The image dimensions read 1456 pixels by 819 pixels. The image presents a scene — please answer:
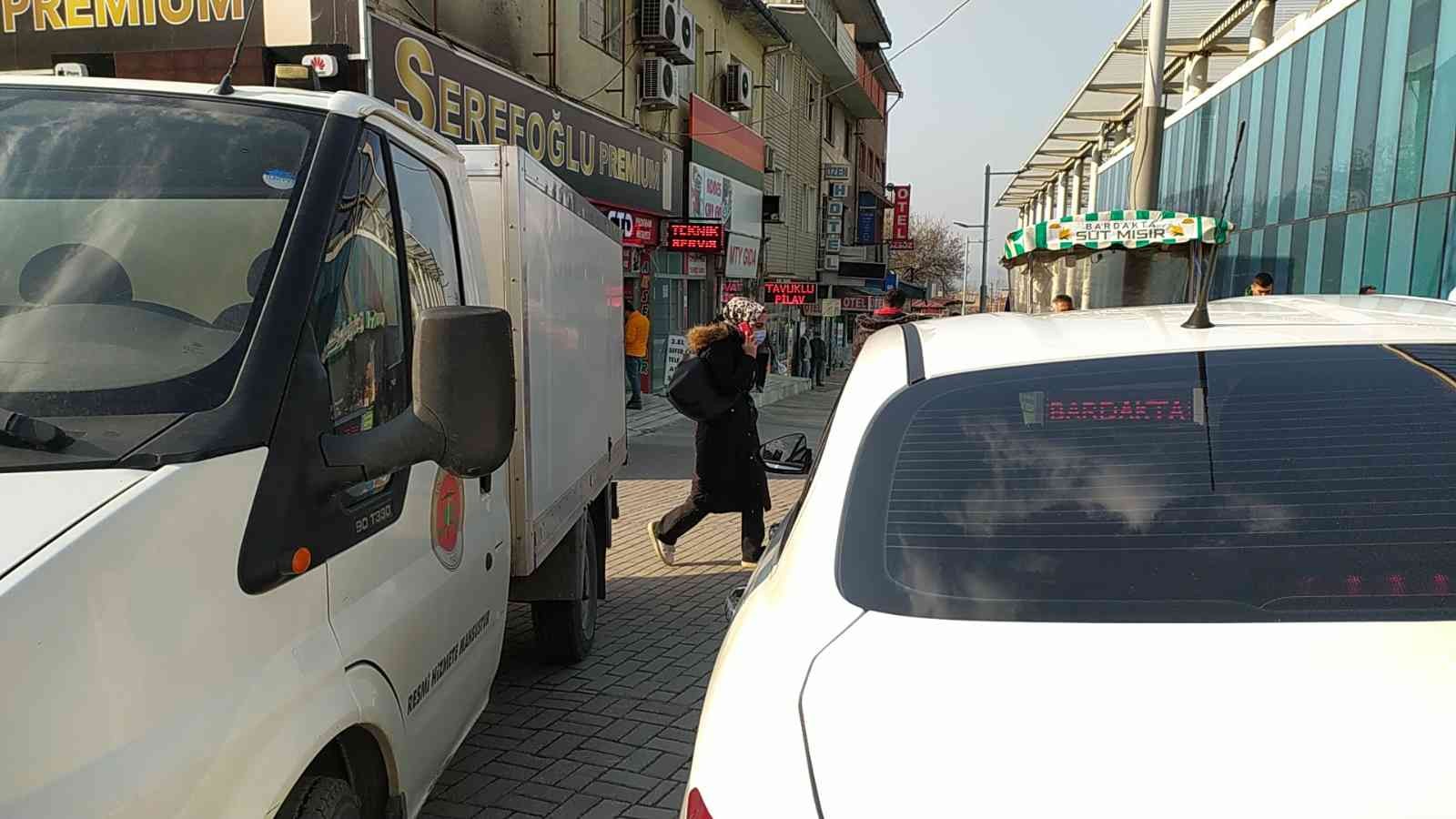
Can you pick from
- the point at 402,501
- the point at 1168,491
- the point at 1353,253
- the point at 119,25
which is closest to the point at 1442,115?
the point at 1353,253

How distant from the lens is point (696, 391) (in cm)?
669

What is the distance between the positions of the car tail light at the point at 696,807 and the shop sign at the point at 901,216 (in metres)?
54.7

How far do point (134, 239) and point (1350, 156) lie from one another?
1696 centimetres

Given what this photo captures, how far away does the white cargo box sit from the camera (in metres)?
3.87

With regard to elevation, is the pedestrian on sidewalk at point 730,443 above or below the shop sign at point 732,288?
below

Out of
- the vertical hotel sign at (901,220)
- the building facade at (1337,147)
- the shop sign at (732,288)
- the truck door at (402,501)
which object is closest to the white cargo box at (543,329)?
the truck door at (402,501)

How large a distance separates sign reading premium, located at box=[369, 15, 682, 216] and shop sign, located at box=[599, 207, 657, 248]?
0.23 metres

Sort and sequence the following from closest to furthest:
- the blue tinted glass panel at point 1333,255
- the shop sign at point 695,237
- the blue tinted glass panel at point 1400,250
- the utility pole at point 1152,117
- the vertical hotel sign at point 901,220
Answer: the blue tinted glass panel at point 1400,250, the utility pole at point 1152,117, the blue tinted glass panel at point 1333,255, the shop sign at point 695,237, the vertical hotel sign at point 901,220

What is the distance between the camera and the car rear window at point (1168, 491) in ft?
Answer: 5.23

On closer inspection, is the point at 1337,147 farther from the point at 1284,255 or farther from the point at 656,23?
the point at 656,23

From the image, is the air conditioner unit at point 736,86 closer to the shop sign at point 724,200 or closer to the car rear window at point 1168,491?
the shop sign at point 724,200

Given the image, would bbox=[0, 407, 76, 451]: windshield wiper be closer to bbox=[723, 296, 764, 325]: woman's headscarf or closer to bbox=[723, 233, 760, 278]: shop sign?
bbox=[723, 296, 764, 325]: woman's headscarf

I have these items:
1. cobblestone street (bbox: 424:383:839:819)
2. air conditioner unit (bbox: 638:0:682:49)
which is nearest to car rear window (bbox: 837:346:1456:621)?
cobblestone street (bbox: 424:383:839:819)

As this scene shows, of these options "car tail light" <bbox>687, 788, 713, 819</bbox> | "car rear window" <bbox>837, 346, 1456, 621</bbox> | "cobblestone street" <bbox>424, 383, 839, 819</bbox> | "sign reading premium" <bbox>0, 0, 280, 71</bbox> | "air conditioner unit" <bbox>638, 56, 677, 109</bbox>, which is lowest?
"cobblestone street" <bbox>424, 383, 839, 819</bbox>
